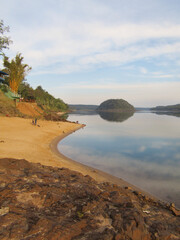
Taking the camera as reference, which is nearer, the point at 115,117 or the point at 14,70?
the point at 14,70

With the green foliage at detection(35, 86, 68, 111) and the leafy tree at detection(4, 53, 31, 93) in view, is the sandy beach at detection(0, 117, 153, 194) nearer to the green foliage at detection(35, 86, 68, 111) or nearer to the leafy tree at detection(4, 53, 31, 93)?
the leafy tree at detection(4, 53, 31, 93)

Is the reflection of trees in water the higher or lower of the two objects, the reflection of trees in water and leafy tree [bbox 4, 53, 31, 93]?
the lower

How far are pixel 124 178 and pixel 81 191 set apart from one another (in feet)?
19.5

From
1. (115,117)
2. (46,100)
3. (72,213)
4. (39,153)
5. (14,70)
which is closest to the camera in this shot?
(72,213)

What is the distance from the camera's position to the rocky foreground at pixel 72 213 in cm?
436

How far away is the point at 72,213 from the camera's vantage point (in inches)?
210

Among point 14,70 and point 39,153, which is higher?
point 14,70

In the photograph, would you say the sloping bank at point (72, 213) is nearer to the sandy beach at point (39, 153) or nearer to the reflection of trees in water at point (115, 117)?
the sandy beach at point (39, 153)

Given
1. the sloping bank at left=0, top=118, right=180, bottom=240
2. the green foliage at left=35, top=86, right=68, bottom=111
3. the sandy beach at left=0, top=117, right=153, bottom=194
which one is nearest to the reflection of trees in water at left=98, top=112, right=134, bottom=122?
the green foliage at left=35, top=86, right=68, bottom=111

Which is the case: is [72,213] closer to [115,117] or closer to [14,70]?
[14,70]

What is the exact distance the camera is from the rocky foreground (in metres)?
4.36

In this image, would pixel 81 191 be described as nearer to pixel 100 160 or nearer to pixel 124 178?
pixel 124 178

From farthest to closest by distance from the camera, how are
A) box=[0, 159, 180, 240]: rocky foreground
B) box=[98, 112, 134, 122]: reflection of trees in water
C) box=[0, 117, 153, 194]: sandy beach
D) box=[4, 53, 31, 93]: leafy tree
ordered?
box=[98, 112, 134, 122]: reflection of trees in water → box=[4, 53, 31, 93]: leafy tree → box=[0, 117, 153, 194]: sandy beach → box=[0, 159, 180, 240]: rocky foreground

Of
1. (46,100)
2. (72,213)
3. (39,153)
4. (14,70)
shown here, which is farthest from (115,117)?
(72,213)
